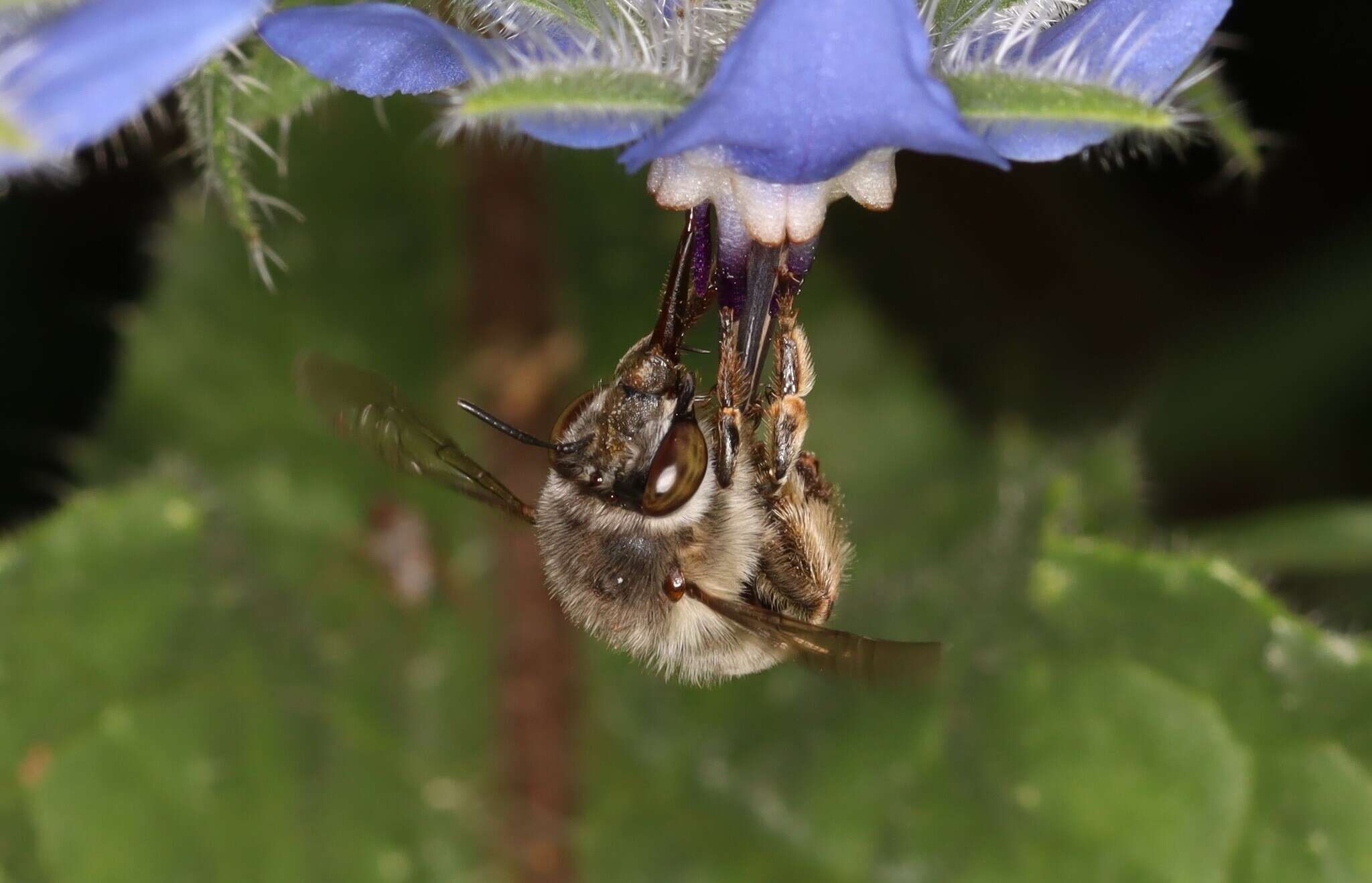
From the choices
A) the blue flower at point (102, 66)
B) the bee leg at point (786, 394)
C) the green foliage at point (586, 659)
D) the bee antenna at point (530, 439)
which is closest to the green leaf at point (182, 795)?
the green foliage at point (586, 659)

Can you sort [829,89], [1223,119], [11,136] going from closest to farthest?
[11,136] < [829,89] < [1223,119]

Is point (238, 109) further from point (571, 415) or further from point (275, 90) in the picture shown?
point (571, 415)

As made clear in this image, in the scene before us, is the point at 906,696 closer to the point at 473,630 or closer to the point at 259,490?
the point at 473,630

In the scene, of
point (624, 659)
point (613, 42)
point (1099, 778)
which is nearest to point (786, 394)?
point (613, 42)

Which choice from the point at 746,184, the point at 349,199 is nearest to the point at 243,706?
the point at 349,199

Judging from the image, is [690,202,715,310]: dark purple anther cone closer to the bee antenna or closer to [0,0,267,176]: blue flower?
the bee antenna

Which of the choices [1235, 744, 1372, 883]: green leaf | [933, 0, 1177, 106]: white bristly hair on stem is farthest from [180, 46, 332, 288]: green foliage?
[1235, 744, 1372, 883]: green leaf
